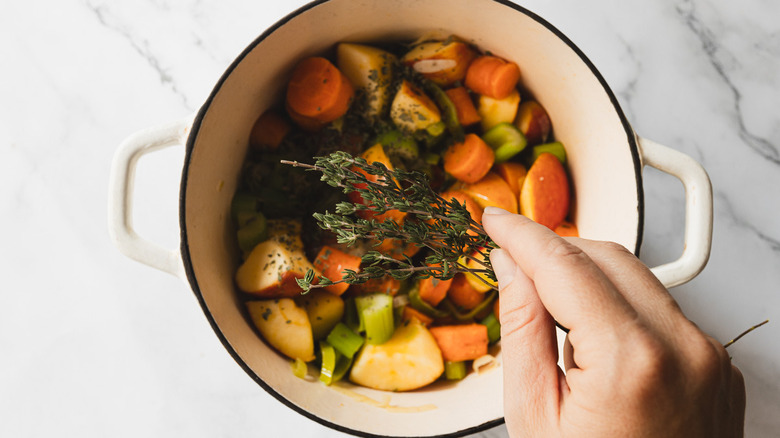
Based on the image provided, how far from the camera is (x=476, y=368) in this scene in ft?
4.23

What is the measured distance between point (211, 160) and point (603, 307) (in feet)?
2.63

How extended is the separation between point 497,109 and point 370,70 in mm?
315

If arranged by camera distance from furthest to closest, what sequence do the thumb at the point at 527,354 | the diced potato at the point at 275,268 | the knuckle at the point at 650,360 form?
the diced potato at the point at 275,268, the thumb at the point at 527,354, the knuckle at the point at 650,360

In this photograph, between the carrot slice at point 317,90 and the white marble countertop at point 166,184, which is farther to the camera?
the white marble countertop at point 166,184

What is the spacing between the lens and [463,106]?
133 centimetres

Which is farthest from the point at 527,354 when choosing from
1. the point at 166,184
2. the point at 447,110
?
the point at 166,184

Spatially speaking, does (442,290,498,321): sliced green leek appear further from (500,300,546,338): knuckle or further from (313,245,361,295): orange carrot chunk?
(500,300,546,338): knuckle

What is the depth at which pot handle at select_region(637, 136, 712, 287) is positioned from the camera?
1.04 m

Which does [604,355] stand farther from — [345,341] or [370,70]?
[370,70]

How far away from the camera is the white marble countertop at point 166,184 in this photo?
4.61 ft

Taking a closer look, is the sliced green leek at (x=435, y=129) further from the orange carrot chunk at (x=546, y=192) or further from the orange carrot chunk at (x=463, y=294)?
the orange carrot chunk at (x=463, y=294)

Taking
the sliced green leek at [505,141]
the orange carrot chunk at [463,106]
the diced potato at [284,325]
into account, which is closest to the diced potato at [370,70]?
the orange carrot chunk at [463,106]

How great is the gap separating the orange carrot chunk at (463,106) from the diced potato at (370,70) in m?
0.16

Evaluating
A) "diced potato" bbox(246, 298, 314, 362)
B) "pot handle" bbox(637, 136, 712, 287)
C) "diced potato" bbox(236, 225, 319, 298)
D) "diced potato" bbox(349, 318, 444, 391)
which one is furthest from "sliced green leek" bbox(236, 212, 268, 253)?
"pot handle" bbox(637, 136, 712, 287)
